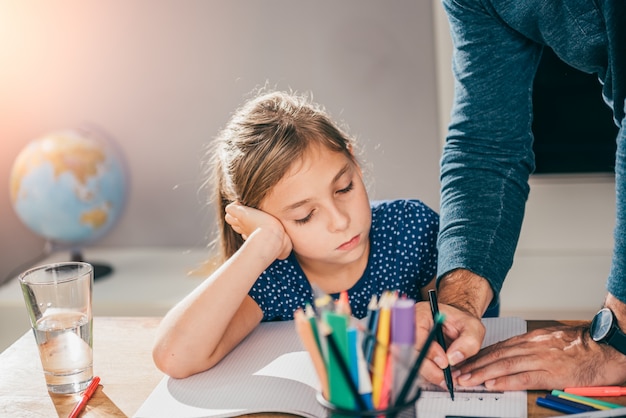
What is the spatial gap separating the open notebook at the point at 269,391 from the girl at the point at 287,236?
36mm

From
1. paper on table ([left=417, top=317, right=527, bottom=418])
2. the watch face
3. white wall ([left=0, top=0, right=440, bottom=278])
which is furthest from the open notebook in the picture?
white wall ([left=0, top=0, right=440, bottom=278])

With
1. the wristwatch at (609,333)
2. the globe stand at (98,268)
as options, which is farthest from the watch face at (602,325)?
the globe stand at (98,268)

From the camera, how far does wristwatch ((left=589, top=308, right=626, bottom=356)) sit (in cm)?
96

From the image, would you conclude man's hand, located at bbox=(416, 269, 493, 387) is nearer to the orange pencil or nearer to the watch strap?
the watch strap

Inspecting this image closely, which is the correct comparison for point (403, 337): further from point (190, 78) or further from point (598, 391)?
point (190, 78)

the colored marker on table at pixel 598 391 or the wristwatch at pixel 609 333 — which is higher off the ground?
the wristwatch at pixel 609 333

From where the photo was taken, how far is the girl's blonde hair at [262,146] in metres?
1.30

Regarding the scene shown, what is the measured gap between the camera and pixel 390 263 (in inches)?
55.7

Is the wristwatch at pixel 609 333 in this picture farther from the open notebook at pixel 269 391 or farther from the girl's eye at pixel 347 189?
the girl's eye at pixel 347 189

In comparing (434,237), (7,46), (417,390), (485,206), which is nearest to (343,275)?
(434,237)

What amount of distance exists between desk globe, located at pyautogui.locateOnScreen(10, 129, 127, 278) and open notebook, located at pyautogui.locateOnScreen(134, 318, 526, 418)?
129cm

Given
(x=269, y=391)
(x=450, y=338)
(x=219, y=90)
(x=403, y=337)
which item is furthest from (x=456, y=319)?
(x=219, y=90)

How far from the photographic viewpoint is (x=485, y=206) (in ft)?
3.99

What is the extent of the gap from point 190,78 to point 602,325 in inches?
71.0
